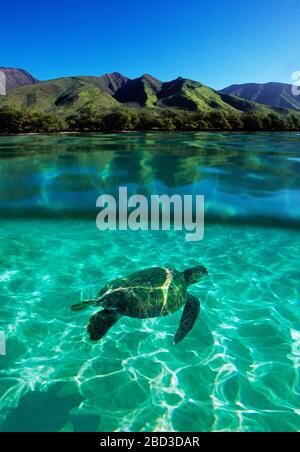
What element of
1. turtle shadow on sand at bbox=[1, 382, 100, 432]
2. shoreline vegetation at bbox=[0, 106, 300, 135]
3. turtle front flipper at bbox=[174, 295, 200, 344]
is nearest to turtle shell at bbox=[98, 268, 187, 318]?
turtle front flipper at bbox=[174, 295, 200, 344]

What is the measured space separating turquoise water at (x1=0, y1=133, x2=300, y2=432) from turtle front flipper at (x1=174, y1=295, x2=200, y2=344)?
1.40ft

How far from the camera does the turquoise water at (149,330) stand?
16.7ft

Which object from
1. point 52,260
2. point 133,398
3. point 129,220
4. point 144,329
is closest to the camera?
point 133,398

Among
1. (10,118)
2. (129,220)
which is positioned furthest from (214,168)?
(10,118)

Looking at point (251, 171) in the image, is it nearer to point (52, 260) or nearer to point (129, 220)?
point (129, 220)

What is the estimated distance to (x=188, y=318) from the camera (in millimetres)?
6645

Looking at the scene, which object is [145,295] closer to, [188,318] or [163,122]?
[188,318]

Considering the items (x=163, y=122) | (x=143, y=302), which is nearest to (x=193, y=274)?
(x=143, y=302)

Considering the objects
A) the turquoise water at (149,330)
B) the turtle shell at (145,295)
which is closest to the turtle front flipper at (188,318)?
the turtle shell at (145,295)

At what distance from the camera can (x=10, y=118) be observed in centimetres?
7256

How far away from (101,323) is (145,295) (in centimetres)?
104

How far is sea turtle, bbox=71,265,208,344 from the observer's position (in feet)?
20.6

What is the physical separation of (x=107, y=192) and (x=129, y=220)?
4124mm

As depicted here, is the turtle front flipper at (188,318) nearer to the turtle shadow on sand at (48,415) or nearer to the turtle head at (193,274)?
the turtle head at (193,274)
